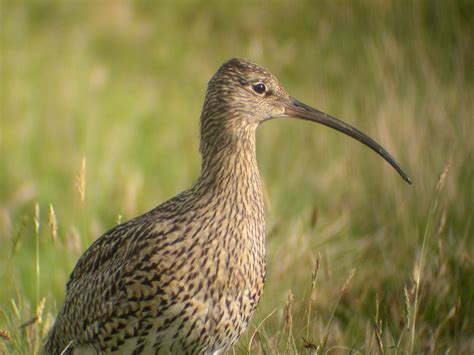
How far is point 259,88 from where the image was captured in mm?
4602

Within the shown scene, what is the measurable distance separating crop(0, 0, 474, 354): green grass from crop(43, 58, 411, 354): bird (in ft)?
0.84

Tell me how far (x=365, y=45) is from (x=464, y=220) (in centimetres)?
166

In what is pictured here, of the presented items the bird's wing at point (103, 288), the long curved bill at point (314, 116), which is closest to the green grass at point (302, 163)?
the bird's wing at point (103, 288)

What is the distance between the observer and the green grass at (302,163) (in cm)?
504

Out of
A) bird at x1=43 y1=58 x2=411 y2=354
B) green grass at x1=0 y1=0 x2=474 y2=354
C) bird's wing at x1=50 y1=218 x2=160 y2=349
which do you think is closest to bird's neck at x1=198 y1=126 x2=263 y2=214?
bird at x1=43 y1=58 x2=411 y2=354

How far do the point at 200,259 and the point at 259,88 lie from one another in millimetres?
934

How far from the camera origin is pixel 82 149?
823 cm

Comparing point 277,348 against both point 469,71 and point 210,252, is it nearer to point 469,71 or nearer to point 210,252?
point 210,252

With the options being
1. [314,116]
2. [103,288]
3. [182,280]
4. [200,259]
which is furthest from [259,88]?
[103,288]

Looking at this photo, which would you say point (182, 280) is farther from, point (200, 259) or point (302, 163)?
point (302, 163)

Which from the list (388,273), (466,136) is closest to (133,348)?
(388,273)

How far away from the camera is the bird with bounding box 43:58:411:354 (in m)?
4.18

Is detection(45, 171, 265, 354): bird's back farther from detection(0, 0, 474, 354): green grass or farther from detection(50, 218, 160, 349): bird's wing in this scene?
detection(0, 0, 474, 354): green grass

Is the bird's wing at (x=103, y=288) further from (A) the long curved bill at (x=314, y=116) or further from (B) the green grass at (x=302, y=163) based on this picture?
(A) the long curved bill at (x=314, y=116)
